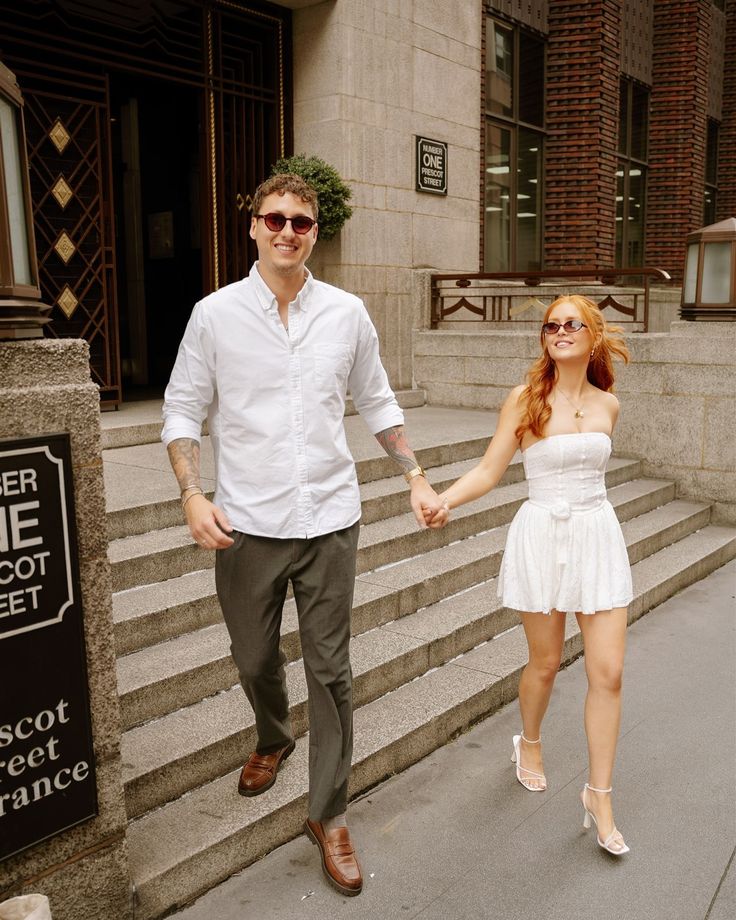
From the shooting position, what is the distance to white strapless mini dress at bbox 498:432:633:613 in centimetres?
356

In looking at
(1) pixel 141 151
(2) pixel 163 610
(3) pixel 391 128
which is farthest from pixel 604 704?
(1) pixel 141 151

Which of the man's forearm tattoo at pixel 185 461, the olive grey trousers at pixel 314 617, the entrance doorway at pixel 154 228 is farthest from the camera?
the entrance doorway at pixel 154 228

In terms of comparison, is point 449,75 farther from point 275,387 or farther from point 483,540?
point 275,387

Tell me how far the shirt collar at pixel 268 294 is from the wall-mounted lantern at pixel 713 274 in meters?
6.29

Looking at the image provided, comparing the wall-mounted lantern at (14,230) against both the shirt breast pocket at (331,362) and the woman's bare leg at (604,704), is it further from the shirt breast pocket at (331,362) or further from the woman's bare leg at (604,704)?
the woman's bare leg at (604,704)

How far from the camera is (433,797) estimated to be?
3957 millimetres

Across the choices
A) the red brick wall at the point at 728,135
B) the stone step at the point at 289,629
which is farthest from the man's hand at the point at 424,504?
the red brick wall at the point at 728,135

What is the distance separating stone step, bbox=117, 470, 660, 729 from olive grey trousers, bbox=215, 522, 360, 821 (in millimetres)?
834

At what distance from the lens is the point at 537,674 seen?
12.6 feet

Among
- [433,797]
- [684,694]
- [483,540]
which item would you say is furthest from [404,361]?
[433,797]

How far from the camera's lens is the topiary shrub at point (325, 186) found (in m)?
9.09

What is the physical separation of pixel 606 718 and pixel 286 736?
1.27m

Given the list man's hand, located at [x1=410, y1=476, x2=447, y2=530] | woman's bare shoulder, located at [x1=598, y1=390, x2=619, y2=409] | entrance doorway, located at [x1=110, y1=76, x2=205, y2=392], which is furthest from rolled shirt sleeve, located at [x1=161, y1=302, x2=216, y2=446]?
entrance doorway, located at [x1=110, y1=76, x2=205, y2=392]

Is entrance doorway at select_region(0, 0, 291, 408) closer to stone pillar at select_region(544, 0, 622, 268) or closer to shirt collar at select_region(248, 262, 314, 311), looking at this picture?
shirt collar at select_region(248, 262, 314, 311)
